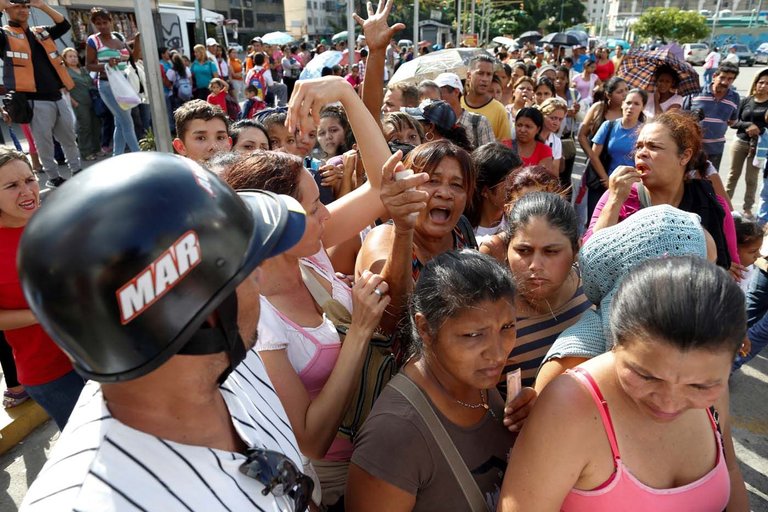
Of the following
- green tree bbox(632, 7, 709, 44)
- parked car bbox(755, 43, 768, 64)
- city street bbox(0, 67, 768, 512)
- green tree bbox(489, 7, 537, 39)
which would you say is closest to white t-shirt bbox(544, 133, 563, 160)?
city street bbox(0, 67, 768, 512)

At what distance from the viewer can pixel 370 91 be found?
2.90 meters

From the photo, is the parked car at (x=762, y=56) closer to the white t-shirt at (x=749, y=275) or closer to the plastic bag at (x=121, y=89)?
the white t-shirt at (x=749, y=275)

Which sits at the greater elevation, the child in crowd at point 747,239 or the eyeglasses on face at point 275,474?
the eyeglasses on face at point 275,474

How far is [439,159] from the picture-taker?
2.49 metres

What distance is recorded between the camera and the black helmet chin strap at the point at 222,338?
94 cm

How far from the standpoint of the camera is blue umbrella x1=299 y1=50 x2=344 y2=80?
747 cm

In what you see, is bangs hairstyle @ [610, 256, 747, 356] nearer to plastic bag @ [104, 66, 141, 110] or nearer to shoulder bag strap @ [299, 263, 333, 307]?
shoulder bag strap @ [299, 263, 333, 307]

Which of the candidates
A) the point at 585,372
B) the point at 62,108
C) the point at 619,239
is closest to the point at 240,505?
the point at 585,372

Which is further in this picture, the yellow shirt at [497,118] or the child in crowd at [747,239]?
the yellow shirt at [497,118]

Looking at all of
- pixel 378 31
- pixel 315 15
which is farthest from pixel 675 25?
pixel 378 31

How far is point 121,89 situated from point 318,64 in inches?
111

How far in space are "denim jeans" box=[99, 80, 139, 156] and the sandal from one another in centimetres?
516

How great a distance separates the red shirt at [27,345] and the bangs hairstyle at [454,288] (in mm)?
1823

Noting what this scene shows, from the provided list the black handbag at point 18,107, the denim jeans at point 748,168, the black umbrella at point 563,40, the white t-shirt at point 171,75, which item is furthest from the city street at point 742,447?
the black umbrella at point 563,40
